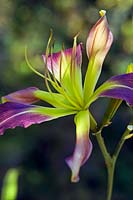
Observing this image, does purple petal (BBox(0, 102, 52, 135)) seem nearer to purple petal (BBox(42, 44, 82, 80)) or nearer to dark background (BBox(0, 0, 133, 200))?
purple petal (BBox(42, 44, 82, 80))

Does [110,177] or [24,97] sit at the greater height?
[24,97]

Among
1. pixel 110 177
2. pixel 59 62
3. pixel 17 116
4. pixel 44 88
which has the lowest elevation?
pixel 110 177

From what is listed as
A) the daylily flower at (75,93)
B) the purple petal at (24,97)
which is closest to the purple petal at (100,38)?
the daylily flower at (75,93)

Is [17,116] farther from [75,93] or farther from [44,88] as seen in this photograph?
[44,88]

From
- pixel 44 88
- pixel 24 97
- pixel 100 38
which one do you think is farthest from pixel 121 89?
pixel 44 88

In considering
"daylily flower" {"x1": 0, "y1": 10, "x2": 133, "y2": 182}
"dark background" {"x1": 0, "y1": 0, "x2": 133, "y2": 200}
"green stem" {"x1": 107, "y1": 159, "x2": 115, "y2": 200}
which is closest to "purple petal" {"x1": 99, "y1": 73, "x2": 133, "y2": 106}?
"daylily flower" {"x1": 0, "y1": 10, "x2": 133, "y2": 182}

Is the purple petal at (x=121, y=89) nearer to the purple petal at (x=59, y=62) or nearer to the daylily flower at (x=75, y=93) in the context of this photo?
the daylily flower at (x=75, y=93)
